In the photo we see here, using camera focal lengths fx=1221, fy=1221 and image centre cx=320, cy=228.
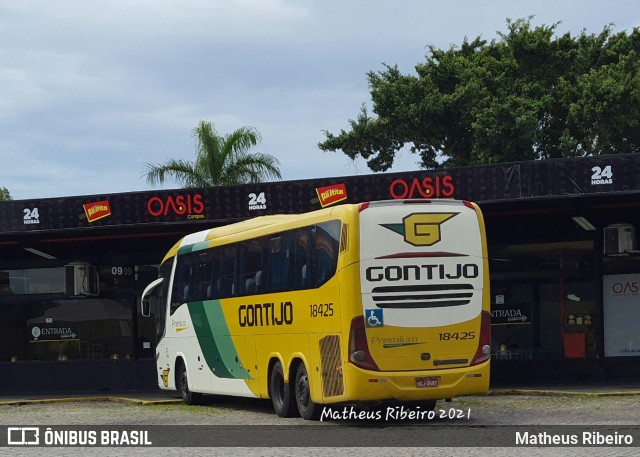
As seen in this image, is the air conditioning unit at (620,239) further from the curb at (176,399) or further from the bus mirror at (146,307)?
the bus mirror at (146,307)

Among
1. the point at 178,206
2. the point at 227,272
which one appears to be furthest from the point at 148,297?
the point at 227,272

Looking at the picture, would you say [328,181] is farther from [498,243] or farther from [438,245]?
[438,245]

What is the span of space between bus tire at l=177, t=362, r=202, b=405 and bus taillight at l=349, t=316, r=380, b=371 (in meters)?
7.89

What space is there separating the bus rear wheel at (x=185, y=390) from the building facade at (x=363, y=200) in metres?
4.16

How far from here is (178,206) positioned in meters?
28.4

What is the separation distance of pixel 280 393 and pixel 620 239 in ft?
32.8

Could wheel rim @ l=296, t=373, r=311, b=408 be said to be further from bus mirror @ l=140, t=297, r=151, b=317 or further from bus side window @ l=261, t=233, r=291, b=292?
bus mirror @ l=140, t=297, r=151, b=317

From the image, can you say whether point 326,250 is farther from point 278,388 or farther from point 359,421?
point 278,388

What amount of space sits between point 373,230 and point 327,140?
1426 inches

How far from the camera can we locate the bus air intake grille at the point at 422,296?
18120mm

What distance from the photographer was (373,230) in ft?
59.8

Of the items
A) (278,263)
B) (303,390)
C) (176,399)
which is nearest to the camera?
(303,390)

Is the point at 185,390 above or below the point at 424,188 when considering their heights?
below

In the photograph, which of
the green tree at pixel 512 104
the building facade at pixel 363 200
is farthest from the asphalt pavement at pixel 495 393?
the green tree at pixel 512 104
